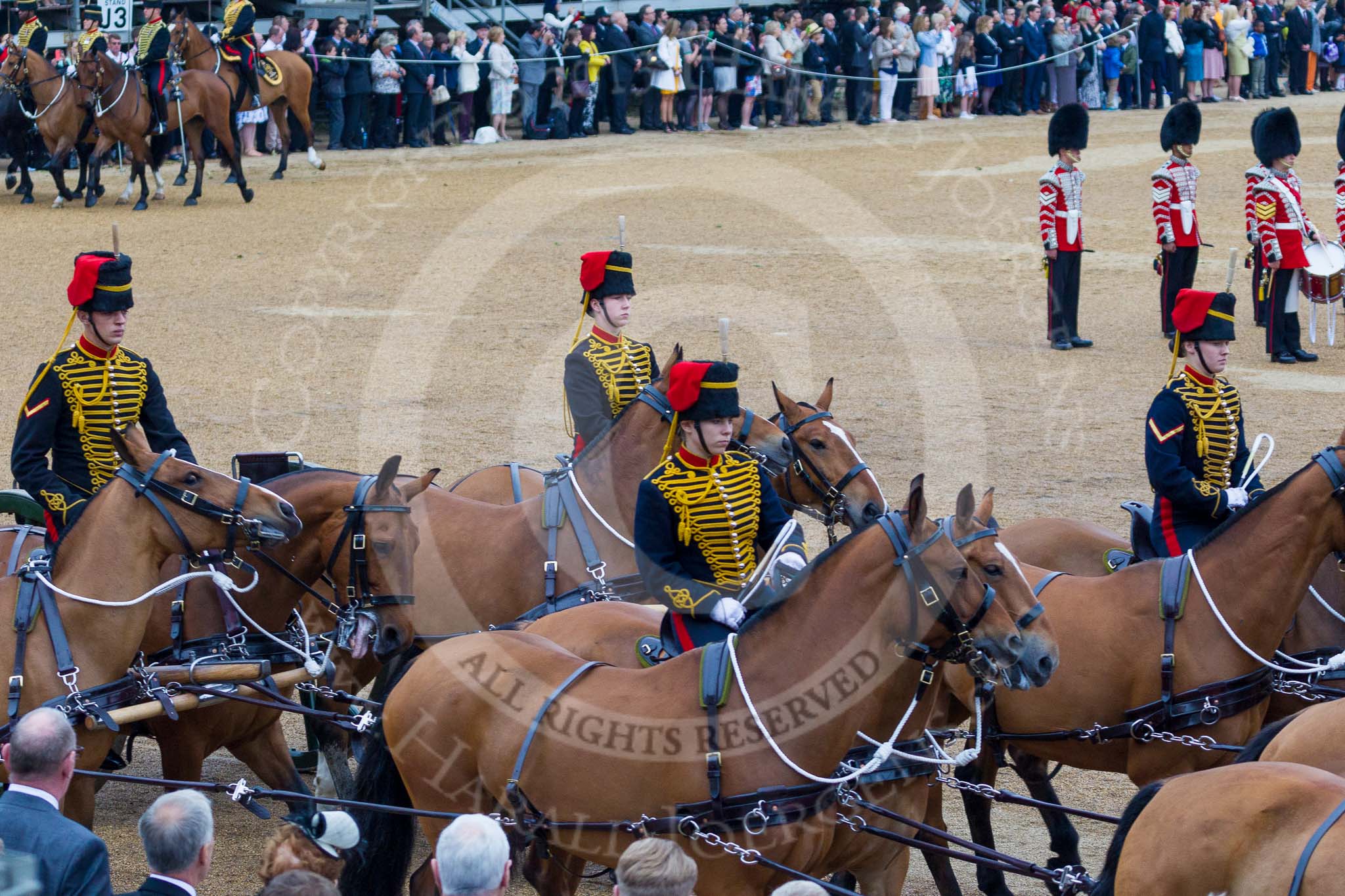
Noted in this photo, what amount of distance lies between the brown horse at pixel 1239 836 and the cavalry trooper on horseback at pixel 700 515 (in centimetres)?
173

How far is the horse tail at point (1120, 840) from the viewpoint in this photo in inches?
187

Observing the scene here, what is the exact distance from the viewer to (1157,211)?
15.5 metres

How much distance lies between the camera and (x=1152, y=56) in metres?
32.6

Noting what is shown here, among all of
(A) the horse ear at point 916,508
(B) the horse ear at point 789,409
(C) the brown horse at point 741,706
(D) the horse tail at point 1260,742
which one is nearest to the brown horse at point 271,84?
(B) the horse ear at point 789,409

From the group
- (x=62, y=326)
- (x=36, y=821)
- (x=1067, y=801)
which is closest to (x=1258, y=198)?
(x=1067, y=801)

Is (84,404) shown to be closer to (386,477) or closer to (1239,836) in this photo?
(386,477)

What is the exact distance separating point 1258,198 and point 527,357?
6971 mm

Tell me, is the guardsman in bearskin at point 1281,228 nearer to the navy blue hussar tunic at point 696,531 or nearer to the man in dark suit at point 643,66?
the navy blue hussar tunic at point 696,531

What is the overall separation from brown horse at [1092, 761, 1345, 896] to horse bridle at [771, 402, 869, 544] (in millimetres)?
3001

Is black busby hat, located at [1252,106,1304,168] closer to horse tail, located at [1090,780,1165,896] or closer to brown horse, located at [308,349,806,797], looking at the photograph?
brown horse, located at [308,349,806,797]

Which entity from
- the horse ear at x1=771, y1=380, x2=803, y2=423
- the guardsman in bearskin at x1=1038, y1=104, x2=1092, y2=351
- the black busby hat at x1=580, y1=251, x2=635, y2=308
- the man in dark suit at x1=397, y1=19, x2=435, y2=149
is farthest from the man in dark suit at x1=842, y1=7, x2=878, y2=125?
the horse ear at x1=771, y1=380, x2=803, y2=423

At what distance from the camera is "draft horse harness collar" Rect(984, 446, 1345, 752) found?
6324mm

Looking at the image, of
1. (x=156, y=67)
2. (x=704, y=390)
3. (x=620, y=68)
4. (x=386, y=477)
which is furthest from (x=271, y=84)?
(x=704, y=390)

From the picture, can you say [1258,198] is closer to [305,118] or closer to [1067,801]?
[1067,801]
